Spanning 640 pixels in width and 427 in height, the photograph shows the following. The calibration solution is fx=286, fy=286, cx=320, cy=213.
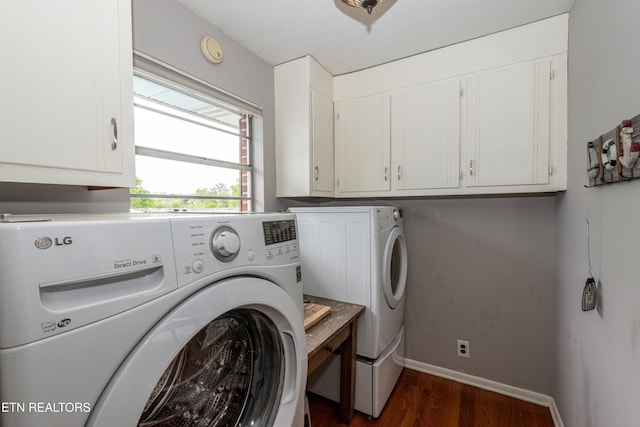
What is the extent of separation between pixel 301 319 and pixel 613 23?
1497mm

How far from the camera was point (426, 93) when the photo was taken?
198 centimetres

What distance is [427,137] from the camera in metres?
1.98

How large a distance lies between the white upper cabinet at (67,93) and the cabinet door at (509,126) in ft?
6.14

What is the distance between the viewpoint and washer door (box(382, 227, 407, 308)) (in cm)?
179

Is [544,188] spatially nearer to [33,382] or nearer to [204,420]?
[204,420]

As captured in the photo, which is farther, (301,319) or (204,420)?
(301,319)

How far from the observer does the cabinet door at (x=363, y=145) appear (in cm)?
213

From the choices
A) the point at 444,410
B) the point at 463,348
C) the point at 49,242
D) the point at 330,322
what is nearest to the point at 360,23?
the point at 330,322

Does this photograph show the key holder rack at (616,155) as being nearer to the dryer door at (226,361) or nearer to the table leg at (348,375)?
the dryer door at (226,361)

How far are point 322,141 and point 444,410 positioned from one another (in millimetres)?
2026

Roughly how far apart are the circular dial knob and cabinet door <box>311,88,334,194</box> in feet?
4.71

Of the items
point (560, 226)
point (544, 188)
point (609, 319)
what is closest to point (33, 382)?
point (609, 319)

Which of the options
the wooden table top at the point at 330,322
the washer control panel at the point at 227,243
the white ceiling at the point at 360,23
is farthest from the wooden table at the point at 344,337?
the white ceiling at the point at 360,23

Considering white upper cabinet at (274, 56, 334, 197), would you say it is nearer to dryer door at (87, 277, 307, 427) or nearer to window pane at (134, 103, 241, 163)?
window pane at (134, 103, 241, 163)
